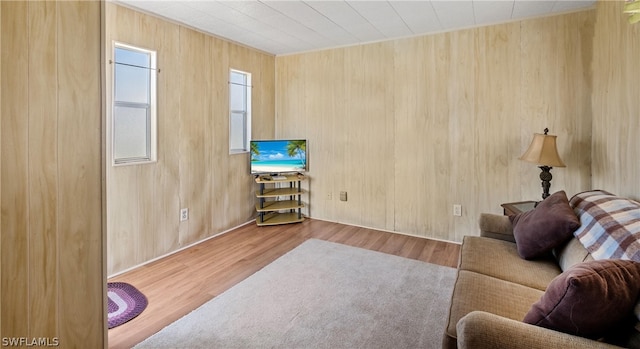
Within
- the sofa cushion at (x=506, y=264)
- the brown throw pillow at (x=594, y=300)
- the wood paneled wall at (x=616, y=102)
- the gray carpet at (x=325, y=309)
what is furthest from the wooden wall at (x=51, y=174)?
the wood paneled wall at (x=616, y=102)

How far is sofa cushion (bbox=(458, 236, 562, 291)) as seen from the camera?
1812 mm

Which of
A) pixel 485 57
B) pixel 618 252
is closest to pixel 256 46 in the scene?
pixel 485 57

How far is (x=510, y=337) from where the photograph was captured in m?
1.11

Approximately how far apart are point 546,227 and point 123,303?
3010mm

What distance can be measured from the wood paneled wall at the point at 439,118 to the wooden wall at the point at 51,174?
3271 millimetres

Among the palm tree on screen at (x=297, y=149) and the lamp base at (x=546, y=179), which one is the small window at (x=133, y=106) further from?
the lamp base at (x=546, y=179)

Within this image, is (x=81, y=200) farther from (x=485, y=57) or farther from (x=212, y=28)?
(x=485, y=57)

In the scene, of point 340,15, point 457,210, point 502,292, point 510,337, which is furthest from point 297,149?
point 510,337

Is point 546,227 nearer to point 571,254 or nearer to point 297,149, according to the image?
point 571,254

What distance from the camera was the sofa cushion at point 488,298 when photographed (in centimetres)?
145

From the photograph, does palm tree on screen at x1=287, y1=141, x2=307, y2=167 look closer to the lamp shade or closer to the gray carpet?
the gray carpet

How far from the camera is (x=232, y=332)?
200 centimetres

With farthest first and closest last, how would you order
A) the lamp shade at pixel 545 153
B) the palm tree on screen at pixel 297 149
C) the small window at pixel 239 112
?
1. the palm tree on screen at pixel 297 149
2. the small window at pixel 239 112
3. the lamp shade at pixel 545 153

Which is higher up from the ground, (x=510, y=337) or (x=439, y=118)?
(x=439, y=118)
